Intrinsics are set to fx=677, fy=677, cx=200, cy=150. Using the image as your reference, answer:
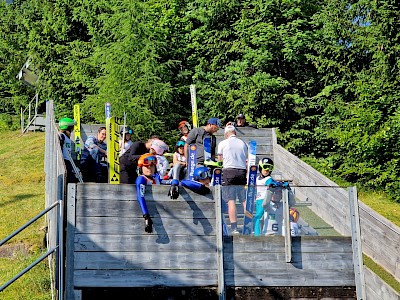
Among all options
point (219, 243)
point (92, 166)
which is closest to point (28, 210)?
point (92, 166)

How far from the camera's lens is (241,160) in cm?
1164

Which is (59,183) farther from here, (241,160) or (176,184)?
(241,160)

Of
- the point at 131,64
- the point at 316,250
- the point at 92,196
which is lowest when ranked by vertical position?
the point at 316,250

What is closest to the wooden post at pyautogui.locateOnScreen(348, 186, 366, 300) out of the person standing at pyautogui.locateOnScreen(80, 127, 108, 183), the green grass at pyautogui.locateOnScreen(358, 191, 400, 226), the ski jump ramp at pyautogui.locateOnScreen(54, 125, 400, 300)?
the ski jump ramp at pyautogui.locateOnScreen(54, 125, 400, 300)

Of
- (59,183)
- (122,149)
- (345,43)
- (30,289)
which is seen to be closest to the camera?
(59,183)

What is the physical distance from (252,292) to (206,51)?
1803cm

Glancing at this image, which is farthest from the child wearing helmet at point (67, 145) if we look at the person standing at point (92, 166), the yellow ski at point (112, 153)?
the yellow ski at point (112, 153)

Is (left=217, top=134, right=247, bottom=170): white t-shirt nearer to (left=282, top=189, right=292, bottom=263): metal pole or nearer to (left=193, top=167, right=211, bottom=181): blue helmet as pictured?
(left=193, top=167, right=211, bottom=181): blue helmet

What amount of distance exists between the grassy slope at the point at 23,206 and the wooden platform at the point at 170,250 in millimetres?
2538

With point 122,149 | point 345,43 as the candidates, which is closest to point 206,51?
point 345,43

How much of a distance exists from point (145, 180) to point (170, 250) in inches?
42.4

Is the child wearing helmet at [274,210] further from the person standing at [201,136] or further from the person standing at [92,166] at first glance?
the person standing at [92,166]

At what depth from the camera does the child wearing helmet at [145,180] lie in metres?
9.66

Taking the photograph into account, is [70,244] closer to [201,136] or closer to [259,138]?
[201,136]
